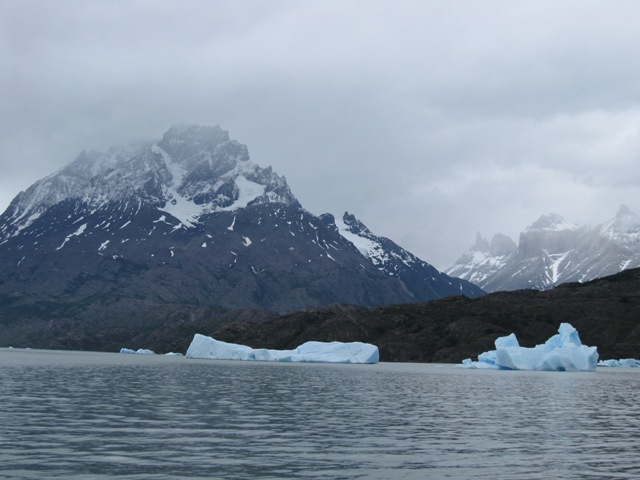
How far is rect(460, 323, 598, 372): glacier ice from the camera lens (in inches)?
6102

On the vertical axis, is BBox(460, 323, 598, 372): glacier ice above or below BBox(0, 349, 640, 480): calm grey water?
above

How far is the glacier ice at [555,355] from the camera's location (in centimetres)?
15500

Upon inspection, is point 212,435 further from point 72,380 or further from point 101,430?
point 72,380

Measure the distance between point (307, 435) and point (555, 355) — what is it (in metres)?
122

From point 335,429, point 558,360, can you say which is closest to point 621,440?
point 335,429

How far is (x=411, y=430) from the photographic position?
4672 cm

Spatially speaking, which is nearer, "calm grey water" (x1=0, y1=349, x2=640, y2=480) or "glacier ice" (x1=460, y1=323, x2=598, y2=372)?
"calm grey water" (x1=0, y1=349, x2=640, y2=480)

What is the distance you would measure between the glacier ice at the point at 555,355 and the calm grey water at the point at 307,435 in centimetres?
8301

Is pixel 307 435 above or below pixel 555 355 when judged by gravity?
below

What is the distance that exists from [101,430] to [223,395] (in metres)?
30.0

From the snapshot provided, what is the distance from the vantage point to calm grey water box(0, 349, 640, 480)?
32031mm

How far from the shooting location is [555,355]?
506 feet

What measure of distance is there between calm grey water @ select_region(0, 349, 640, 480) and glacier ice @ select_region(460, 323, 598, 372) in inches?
3268

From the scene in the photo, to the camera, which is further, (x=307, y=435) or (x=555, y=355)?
(x=555, y=355)
